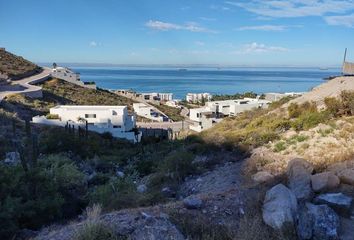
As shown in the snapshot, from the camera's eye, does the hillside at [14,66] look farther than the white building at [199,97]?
No

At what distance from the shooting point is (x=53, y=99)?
2016 inches

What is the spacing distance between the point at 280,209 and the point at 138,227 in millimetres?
1882

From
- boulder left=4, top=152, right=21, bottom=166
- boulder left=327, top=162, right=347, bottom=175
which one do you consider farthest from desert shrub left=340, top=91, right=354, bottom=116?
boulder left=4, top=152, right=21, bottom=166

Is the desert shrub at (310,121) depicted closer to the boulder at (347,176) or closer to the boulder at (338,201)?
the boulder at (347,176)

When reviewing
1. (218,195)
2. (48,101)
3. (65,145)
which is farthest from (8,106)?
(218,195)

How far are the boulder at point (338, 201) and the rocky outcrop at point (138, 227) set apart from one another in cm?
229

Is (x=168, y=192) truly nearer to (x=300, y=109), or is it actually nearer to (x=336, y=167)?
(x=336, y=167)

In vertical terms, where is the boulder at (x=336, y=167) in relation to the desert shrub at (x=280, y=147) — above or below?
above

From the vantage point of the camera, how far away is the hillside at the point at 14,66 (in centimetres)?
6301

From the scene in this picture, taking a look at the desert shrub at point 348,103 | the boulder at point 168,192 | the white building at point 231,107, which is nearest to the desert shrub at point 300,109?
the desert shrub at point 348,103

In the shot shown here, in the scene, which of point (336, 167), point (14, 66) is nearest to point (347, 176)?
point (336, 167)

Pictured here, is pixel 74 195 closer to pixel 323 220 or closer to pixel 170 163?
pixel 170 163

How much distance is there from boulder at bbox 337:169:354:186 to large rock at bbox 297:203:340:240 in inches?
62.3

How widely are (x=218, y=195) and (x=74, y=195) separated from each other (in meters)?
4.41
